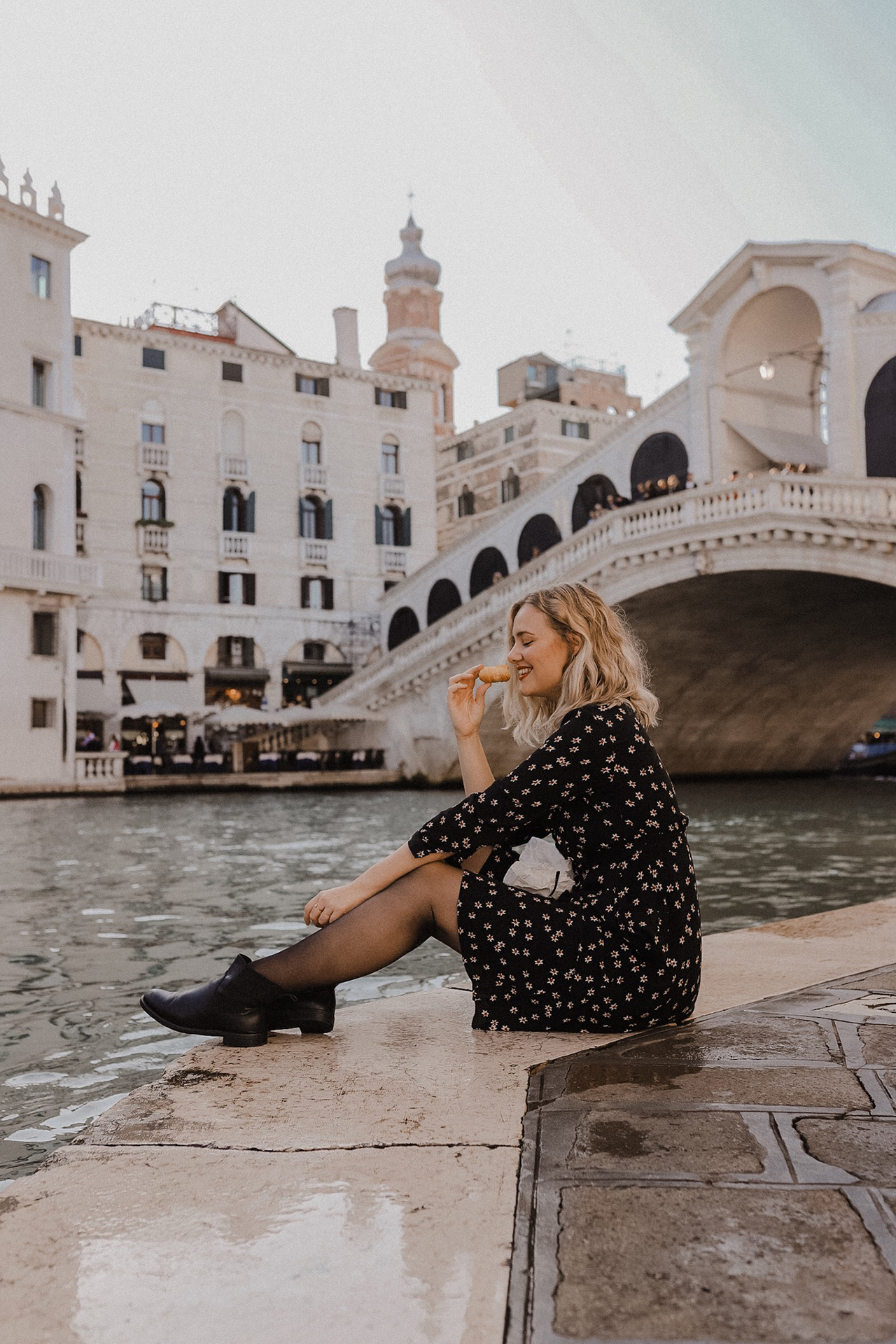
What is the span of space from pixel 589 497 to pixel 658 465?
245 cm

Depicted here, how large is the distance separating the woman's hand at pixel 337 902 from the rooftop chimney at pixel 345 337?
2929 cm

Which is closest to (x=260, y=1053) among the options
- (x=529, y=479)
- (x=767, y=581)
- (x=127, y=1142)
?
(x=127, y=1142)

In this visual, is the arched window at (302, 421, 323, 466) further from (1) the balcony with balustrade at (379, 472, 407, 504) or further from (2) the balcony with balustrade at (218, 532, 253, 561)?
(2) the balcony with balustrade at (218, 532, 253, 561)

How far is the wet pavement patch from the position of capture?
1273mm

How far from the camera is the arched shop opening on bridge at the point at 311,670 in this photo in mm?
28406

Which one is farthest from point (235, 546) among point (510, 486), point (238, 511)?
point (510, 486)

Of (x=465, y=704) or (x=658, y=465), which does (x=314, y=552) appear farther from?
(x=465, y=704)

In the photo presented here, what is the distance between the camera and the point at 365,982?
15.3ft

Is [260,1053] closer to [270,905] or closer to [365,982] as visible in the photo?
[365,982]

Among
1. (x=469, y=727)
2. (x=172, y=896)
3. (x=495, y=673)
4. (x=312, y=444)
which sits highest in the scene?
(x=312, y=444)

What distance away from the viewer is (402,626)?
29.6m

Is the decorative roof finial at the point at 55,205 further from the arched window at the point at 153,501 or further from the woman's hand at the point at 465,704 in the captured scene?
the woman's hand at the point at 465,704

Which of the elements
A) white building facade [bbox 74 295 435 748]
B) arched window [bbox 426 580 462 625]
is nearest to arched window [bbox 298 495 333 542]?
white building facade [bbox 74 295 435 748]

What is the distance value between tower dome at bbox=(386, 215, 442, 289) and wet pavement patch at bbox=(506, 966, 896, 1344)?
54.6 metres
